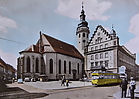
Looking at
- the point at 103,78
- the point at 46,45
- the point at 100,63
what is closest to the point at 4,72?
the point at 46,45

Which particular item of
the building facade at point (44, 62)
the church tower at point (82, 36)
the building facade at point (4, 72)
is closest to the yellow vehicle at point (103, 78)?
the building facade at point (44, 62)

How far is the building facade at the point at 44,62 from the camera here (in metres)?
35.6

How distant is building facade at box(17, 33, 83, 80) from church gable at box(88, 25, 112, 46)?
9.87 meters

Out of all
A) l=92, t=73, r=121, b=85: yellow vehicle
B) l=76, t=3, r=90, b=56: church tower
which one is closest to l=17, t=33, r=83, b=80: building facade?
l=76, t=3, r=90, b=56: church tower

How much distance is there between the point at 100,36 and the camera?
43188 mm

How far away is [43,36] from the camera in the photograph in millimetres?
42188

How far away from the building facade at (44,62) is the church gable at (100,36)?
9869 mm

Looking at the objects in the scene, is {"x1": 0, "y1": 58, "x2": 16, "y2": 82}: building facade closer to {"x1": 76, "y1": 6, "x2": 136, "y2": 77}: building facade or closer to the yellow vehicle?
the yellow vehicle

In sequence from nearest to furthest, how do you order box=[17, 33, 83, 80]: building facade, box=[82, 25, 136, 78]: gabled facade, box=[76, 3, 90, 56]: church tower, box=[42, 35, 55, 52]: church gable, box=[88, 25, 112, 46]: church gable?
box=[17, 33, 83, 80]: building facade
box=[82, 25, 136, 78]: gabled facade
box=[42, 35, 55, 52]: church gable
box=[88, 25, 112, 46]: church gable
box=[76, 3, 90, 56]: church tower

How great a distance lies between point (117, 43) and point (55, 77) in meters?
21.5

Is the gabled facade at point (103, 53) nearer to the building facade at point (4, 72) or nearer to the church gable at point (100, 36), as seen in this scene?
the church gable at point (100, 36)

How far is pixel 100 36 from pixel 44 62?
20.6 metres

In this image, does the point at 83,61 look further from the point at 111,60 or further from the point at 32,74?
the point at 32,74

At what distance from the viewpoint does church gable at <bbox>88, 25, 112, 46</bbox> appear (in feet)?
136
